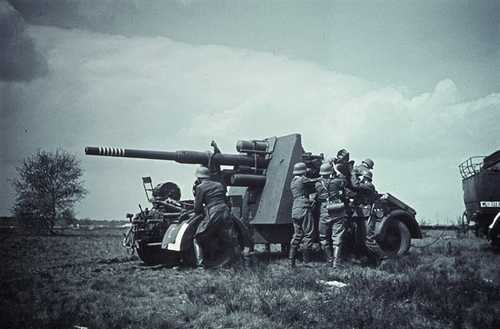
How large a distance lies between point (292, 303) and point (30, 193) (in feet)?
85.0

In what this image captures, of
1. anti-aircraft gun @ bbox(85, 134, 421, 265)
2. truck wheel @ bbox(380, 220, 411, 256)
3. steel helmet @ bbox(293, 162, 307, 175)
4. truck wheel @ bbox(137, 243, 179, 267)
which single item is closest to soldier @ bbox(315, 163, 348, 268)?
steel helmet @ bbox(293, 162, 307, 175)

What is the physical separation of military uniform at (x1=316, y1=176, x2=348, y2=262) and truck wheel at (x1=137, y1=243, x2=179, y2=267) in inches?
124

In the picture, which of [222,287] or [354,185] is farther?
[354,185]

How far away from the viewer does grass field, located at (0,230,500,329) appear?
4.60 meters

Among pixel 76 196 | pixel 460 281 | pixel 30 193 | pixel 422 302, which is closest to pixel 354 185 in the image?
pixel 460 281

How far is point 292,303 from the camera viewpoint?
5.20m

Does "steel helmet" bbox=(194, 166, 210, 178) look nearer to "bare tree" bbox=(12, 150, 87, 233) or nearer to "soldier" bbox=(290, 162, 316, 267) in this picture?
"soldier" bbox=(290, 162, 316, 267)

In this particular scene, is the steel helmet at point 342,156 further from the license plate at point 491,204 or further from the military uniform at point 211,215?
the license plate at point 491,204

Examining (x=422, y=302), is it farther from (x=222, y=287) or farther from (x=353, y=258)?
(x=353, y=258)

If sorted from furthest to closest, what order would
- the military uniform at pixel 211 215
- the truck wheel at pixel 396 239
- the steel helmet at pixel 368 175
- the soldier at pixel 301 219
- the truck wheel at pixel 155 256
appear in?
the truck wheel at pixel 155 256, the truck wheel at pixel 396 239, the steel helmet at pixel 368 175, the soldier at pixel 301 219, the military uniform at pixel 211 215

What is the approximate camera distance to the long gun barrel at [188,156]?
8666 millimetres

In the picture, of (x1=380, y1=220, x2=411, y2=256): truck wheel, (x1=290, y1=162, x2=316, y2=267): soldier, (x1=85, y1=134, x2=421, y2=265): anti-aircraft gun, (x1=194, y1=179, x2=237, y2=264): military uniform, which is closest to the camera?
(x1=194, y1=179, x2=237, y2=264): military uniform

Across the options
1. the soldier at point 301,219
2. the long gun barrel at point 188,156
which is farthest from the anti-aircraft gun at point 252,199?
the soldier at point 301,219

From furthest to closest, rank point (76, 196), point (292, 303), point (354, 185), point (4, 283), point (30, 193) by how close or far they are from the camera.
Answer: point (76, 196) < point (30, 193) < point (354, 185) < point (4, 283) < point (292, 303)
